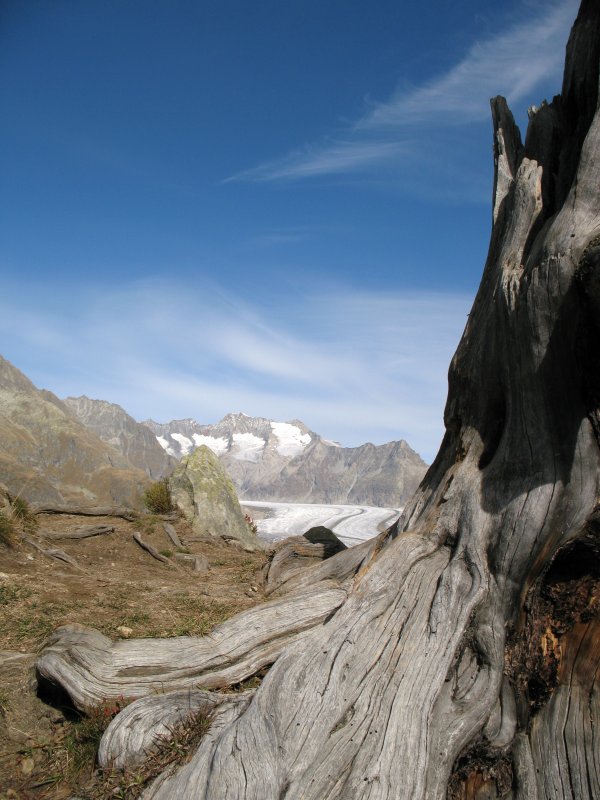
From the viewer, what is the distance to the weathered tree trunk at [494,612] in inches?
196

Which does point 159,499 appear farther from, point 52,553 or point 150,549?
point 52,553

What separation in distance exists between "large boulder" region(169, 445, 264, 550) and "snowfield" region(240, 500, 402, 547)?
42385mm

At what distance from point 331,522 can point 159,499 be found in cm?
8153

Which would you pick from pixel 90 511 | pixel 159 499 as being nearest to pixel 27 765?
pixel 90 511

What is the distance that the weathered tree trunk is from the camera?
499 cm

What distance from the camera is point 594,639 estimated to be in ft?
17.3

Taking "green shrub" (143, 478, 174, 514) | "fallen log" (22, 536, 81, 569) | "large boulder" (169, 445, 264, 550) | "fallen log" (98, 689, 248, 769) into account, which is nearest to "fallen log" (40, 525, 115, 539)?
"fallen log" (22, 536, 81, 569)

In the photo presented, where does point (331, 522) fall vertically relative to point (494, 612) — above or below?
below

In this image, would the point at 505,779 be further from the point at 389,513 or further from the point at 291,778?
the point at 389,513

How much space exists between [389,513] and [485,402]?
349 feet

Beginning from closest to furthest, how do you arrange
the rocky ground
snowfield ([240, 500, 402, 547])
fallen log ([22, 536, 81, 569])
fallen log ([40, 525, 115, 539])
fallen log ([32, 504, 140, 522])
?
the rocky ground < fallen log ([22, 536, 81, 569]) < fallen log ([40, 525, 115, 539]) < fallen log ([32, 504, 140, 522]) < snowfield ([240, 500, 402, 547])

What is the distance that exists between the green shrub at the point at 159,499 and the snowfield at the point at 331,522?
43.9 meters

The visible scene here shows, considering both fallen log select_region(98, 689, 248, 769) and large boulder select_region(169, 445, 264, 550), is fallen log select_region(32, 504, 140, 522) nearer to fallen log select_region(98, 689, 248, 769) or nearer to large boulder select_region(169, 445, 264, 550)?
large boulder select_region(169, 445, 264, 550)

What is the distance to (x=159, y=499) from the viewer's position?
2509 centimetres
